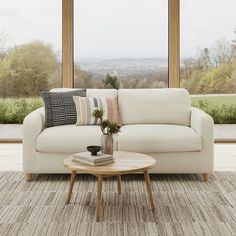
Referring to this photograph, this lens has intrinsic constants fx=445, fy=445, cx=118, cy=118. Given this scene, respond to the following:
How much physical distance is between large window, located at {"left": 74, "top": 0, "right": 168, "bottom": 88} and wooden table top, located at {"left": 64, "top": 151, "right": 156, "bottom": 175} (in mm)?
2744

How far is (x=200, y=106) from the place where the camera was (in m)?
6.33

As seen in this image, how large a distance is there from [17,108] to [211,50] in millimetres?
2867

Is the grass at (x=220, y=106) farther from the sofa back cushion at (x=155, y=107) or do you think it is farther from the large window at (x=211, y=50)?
the sofa back cushion at (x=155, y=107)

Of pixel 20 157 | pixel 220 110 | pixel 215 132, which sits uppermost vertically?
pixel 220 110

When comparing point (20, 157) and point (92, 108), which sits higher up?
point (92, 108)

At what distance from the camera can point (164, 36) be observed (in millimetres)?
6312

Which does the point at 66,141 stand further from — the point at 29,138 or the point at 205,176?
the point at 205,176

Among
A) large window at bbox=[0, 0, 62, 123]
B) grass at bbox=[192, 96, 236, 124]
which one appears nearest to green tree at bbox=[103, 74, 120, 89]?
large window at bbox=[0, 0, 62, 123]

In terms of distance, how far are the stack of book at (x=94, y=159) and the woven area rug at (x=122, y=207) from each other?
1.22 feet

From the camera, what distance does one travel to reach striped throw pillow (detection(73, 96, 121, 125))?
466 cm

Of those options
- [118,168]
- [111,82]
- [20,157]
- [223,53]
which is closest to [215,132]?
[223,53]

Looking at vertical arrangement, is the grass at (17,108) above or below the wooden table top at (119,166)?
above

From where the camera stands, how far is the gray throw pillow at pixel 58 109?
4.67 m

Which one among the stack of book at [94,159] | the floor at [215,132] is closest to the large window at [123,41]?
the floor at [215,132]
